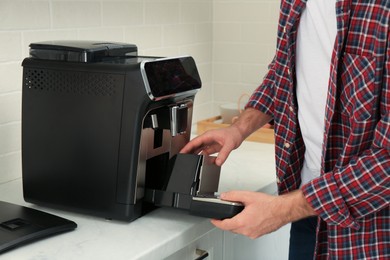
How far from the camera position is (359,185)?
115cm

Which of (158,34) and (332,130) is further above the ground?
(158,34)

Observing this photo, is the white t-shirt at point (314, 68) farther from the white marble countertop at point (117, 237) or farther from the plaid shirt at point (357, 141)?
the white marble countertop at point (117, 237)

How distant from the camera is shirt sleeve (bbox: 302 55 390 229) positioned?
1132 millimetres

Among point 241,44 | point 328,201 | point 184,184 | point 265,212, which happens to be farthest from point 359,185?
point 241,44

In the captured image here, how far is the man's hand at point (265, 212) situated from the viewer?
48.1 inches

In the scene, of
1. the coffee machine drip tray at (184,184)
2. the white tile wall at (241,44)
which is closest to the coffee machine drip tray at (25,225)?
the coffee machine drip tray at (184,184)

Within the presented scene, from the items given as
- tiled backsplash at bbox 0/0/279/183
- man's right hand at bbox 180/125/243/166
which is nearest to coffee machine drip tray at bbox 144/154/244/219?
man's right hand at bbox 180/125/243/166

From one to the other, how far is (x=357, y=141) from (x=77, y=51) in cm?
60

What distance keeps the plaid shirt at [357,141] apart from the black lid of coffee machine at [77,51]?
41 cm

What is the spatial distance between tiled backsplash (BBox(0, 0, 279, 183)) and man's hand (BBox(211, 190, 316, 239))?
74cm

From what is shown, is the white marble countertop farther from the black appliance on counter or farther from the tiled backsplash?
the tiled backsplash

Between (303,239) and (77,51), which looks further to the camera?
(303,239)

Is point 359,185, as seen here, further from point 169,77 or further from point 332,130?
point 169,77

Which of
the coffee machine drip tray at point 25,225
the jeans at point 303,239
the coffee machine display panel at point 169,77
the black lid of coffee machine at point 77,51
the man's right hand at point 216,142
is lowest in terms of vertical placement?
the jeans at point 303,239
